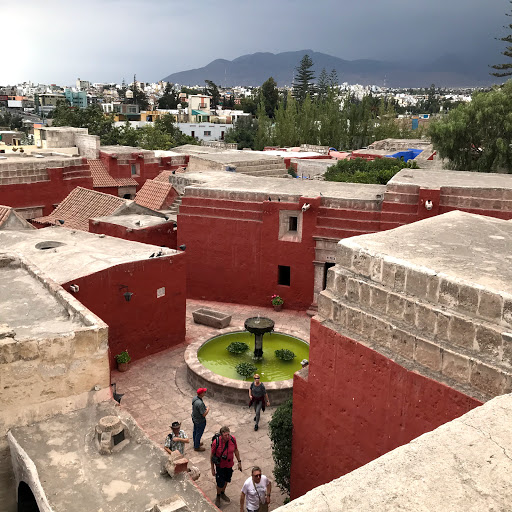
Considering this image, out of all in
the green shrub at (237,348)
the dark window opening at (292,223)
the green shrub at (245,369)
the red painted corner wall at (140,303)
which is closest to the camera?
the red painted corner wall at (140,303)

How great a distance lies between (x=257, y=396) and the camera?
34.5 ft

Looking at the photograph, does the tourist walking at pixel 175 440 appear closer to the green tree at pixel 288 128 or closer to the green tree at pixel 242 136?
the green tree at pixel 288 128

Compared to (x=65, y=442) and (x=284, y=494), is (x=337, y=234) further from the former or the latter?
(x=65, y=442)

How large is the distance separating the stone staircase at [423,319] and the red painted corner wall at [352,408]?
7.6 inches

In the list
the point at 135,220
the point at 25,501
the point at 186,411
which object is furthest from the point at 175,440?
the point at 135,220

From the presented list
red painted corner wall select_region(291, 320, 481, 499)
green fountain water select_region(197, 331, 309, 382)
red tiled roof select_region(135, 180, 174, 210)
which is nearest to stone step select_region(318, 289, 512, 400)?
red painted corner wall select_region(291, 320, 481, 499)

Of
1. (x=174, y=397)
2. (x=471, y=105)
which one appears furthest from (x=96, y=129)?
(x=174, y=397)

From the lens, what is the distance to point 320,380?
7.92m

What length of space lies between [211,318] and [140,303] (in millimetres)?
2653

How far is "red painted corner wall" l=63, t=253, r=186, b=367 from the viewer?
491 inches

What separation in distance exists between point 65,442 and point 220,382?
5131 millimetres

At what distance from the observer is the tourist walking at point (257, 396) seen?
1044 cm

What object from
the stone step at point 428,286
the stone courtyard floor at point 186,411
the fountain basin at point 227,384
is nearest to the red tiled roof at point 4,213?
the stone courtyard floor at point 186,411

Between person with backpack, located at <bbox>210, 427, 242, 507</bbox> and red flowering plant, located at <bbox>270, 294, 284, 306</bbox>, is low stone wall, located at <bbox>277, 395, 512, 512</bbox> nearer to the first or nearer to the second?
person with backpack, located at <bbox>210, 427, 242, 507</bbox>
